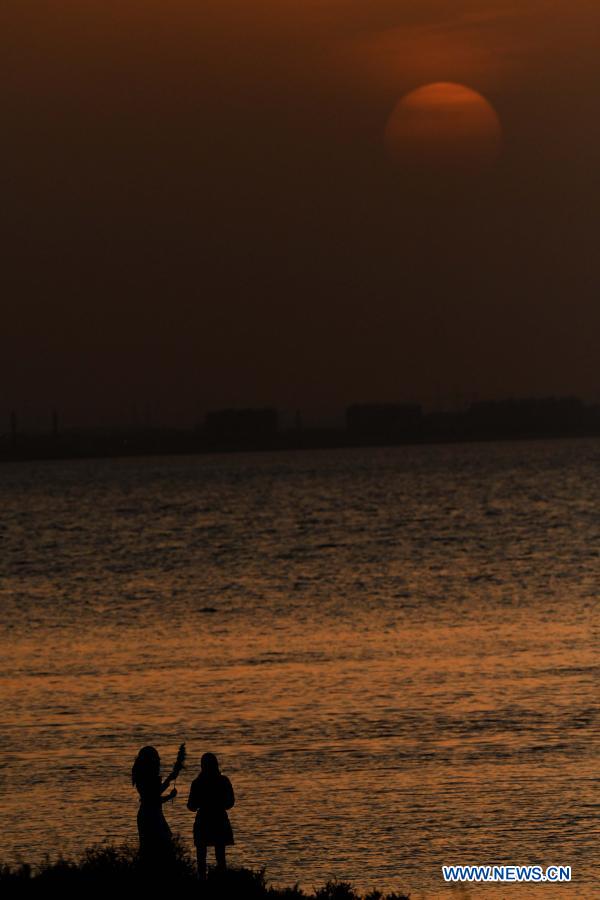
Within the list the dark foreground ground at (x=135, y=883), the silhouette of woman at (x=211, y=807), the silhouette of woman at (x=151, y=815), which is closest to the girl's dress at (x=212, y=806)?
the silhouette of woman at (x=211, y=807)

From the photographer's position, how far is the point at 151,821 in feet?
55.9

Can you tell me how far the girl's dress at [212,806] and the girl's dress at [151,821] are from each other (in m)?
0.59

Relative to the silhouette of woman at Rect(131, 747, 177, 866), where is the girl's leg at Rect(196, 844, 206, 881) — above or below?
below

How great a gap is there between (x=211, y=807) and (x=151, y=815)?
83cm

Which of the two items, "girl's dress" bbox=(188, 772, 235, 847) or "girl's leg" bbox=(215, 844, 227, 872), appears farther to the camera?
"girl's dress" bbox=(188, 772, 235, 847)

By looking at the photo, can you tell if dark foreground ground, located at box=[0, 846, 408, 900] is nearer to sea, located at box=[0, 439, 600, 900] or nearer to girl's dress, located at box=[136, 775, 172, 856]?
girl's dress, located at box=[136, 775, 172, 856]

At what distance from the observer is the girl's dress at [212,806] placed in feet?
57.4

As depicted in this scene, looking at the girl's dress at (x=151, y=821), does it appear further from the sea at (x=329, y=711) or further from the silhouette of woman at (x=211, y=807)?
the sea at (x=329, y=711)

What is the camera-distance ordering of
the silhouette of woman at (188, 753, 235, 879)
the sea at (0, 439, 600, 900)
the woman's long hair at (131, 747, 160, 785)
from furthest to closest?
1. the sea at (0, 439, 600, 900)
2. the silhouette of woman at (188, 753, 235, 879)
3. the woman's long hair at (131, 747, 160, 785)

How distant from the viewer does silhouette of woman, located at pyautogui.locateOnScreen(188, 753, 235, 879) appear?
17.5 m

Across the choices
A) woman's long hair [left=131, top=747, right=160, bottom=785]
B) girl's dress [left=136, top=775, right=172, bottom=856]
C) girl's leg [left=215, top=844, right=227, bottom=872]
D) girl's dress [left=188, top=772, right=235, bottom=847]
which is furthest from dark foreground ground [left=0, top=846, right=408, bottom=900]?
woman's long hair [left=131, top=747, right=160, bottom=785]

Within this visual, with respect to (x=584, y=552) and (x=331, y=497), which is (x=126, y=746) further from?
(x=331, y=497)

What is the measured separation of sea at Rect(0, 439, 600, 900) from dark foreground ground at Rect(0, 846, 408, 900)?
3.45 meters

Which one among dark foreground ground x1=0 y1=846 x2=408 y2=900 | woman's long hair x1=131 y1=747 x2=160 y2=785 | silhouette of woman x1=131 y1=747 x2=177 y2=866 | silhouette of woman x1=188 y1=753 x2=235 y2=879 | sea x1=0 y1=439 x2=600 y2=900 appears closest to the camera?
dark foreground ground x1=0 y1=846 x2=408 y2=900
